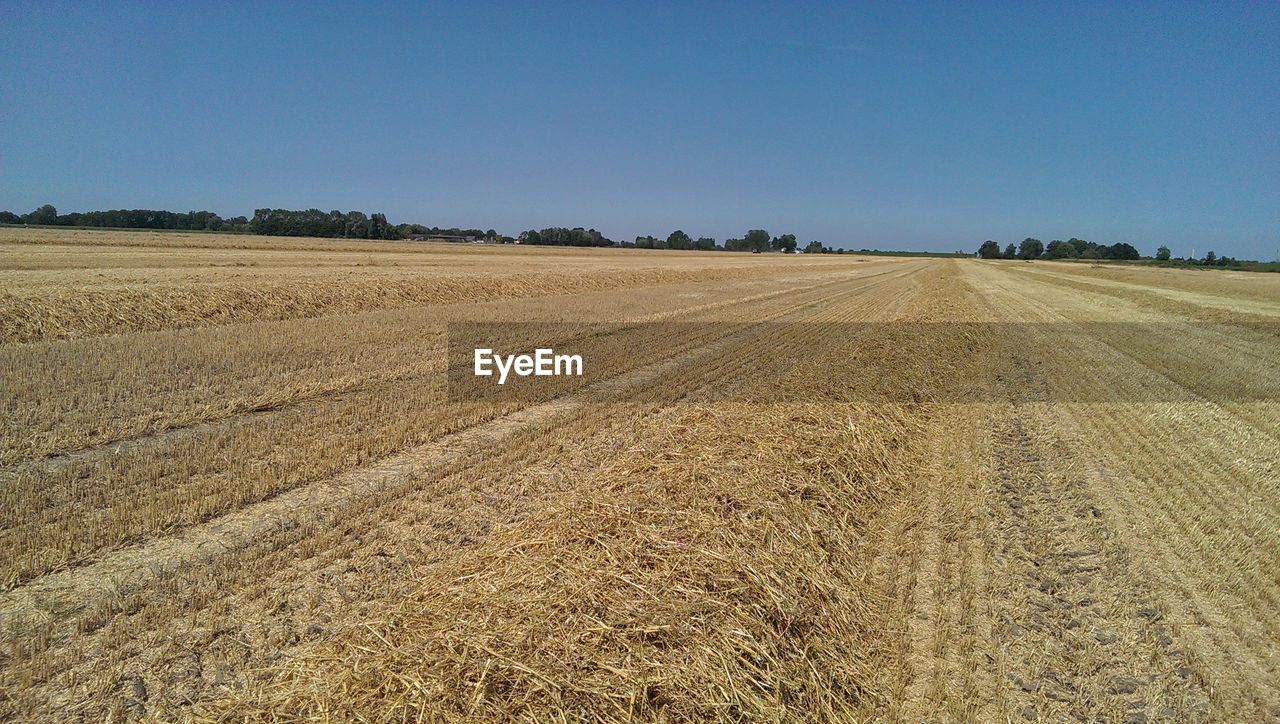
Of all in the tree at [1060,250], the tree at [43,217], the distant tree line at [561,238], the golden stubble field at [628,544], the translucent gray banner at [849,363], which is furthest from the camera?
the tree at [1060,250]

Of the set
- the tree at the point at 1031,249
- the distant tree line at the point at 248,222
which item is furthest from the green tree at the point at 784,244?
the distant tree line at the point at 248,222

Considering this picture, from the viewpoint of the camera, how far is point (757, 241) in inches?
7136

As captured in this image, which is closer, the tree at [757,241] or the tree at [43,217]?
the tree at [43,217]

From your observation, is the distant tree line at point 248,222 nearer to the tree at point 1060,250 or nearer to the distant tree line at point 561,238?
the distant tree line at point 561,238

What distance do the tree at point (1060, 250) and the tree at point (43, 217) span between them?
210 metres

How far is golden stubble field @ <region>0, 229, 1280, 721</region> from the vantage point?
3.06 meters

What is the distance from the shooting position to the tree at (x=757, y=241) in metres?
178

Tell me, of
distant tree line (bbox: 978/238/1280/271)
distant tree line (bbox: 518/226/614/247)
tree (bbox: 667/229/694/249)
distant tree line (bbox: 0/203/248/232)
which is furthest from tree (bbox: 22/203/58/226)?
distant tree line (bbox: 978/238/1280/271)

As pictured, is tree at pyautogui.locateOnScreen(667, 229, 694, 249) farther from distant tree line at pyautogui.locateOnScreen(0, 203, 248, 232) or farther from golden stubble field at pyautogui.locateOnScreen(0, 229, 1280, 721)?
golden stubble field at pyautogui.locateOnScreen(0, 229, 1280, 721)

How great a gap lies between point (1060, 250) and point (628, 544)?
201m

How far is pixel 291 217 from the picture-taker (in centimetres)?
10050

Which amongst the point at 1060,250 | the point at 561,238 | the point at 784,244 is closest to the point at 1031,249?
the point at 1060,250

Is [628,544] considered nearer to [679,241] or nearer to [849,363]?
[849,363]

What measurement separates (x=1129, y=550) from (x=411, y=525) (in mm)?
5993
